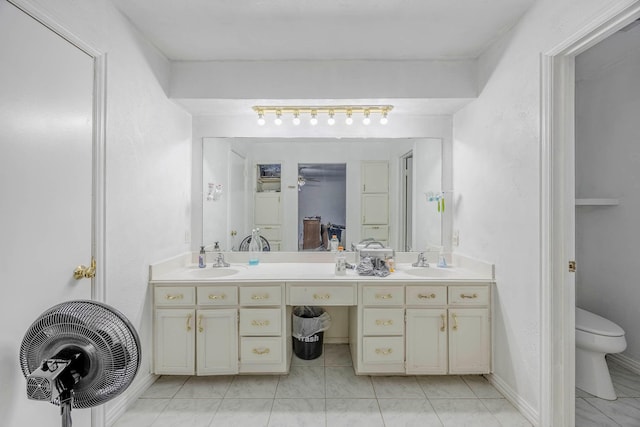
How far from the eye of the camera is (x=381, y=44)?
6.89 ft

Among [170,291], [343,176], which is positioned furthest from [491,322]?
[170,291]

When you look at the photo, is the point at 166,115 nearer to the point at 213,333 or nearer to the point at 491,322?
the point at 213,333

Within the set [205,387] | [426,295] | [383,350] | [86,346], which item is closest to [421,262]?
[426,295]

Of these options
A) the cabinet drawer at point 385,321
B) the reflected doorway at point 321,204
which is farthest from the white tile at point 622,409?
the reflected doorway at point 321,204

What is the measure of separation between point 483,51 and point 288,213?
198cm

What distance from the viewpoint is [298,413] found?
6.03ft

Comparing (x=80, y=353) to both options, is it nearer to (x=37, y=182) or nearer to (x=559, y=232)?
(x=37, y=182)

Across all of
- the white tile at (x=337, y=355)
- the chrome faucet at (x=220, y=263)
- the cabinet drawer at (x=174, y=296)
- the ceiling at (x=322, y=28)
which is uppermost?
the ceiling at (x=322, y=28)

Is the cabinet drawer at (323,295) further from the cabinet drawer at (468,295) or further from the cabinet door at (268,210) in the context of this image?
the cabinet door at (268,210)

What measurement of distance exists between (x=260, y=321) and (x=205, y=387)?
24.0 inches

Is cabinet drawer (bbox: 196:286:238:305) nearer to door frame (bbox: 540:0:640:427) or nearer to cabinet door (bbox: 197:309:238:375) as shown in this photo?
cabinet door (bbox: 197:309:238:375)

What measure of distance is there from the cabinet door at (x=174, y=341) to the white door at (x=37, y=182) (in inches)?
22.7

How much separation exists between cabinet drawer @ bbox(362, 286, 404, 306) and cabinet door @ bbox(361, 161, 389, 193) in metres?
0.95

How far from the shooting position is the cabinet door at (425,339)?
2.12 m
